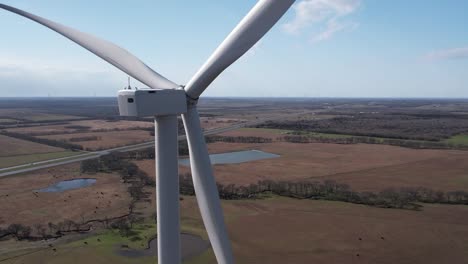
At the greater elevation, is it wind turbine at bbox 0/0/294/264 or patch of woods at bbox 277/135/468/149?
wind turbine at bbox 0/0/294/264

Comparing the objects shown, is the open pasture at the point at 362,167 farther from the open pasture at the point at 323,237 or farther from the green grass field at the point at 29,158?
the green grass field at the point at 29,158

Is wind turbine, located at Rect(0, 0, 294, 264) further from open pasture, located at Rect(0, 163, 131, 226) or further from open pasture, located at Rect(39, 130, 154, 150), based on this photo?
open pasture, located at Rect(39, 130, 154, 150)

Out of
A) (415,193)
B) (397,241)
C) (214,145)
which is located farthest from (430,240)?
(214,145)

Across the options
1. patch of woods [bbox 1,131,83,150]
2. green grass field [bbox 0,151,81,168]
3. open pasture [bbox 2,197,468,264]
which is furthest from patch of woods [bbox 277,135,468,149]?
green grass field [bbox 0,151,81,168]

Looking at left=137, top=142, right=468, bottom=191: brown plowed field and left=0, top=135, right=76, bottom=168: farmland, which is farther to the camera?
left=0, top=135, right=76, bottom=168: farmland

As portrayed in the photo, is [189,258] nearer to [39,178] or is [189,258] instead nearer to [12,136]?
[39,178]

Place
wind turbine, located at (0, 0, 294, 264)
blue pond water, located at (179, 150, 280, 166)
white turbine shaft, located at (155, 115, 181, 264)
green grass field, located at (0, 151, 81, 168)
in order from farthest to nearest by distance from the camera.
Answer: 1. blue pond water, located at (179, 150, 280, 166)
2. green grass field, located at (0, 151, 81, 168)
3. white turbine shaft, located at (155, 115, 181, 264)
4. wind turbine, located at (0, 0, 294, 264)
